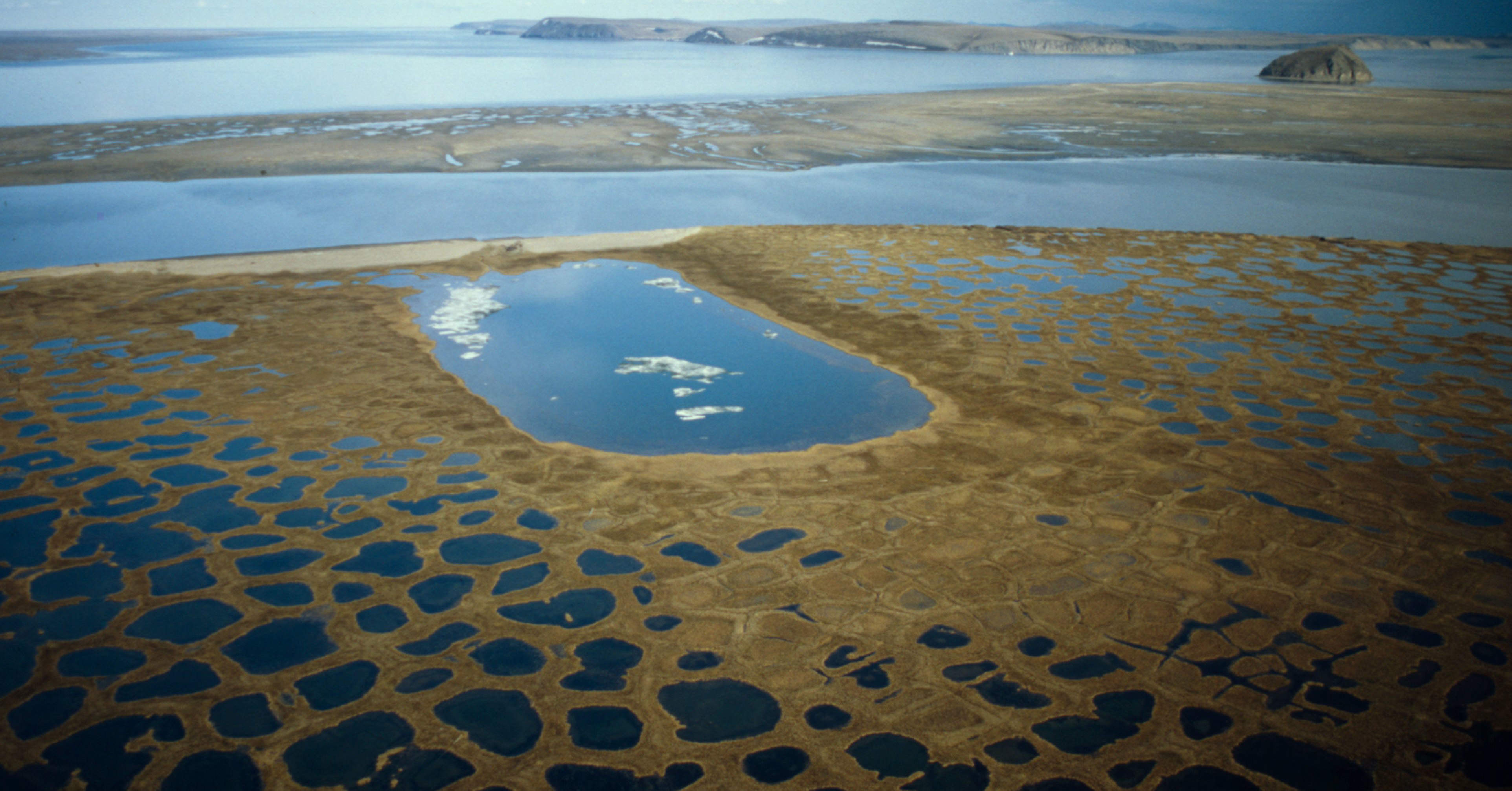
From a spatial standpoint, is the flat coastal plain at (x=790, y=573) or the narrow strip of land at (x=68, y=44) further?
the narrow strip of land at (x=68, y=44)

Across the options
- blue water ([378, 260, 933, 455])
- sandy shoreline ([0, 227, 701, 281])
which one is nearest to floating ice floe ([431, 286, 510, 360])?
blue water ([378, 260, 933, 455])

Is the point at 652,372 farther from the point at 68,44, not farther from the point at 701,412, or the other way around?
the point at 68,44

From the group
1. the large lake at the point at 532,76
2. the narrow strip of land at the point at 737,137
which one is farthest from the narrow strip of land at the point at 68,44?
the narrow strip of land at the point at 737,137

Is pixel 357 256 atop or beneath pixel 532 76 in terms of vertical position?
beneath

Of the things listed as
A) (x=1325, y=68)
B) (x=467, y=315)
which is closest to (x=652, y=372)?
(x=467, y=315)

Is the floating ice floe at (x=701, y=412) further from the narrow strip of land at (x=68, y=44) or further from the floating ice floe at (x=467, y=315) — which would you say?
the narrow strip of land at (x=68, y=44)
